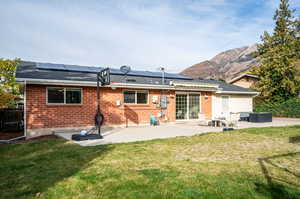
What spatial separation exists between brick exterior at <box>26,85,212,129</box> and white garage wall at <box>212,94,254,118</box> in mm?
4046

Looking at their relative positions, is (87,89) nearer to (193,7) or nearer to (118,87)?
(118,87)

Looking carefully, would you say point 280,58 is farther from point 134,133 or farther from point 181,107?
point 134,133

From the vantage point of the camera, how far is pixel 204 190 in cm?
307

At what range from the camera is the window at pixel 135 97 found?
11.8m

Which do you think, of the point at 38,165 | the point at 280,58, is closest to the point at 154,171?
the point at 38,165

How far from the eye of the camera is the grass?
305 cm

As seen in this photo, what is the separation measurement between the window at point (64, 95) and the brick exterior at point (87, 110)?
224 millimetres

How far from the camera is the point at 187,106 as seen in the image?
1416 centimetres

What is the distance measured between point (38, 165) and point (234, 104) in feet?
51.8

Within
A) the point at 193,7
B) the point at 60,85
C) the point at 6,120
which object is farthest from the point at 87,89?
the point at 193,7

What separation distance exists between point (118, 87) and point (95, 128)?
267cm

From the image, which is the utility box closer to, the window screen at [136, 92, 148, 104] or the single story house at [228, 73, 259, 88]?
the window screen at [136, 92, 148, 104]

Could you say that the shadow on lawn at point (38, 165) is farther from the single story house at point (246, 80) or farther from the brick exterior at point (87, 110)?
the single story house at point (246, 80)

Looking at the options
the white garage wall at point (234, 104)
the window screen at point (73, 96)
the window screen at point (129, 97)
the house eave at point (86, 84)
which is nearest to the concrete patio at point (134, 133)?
the window screen at point (73, 96)
